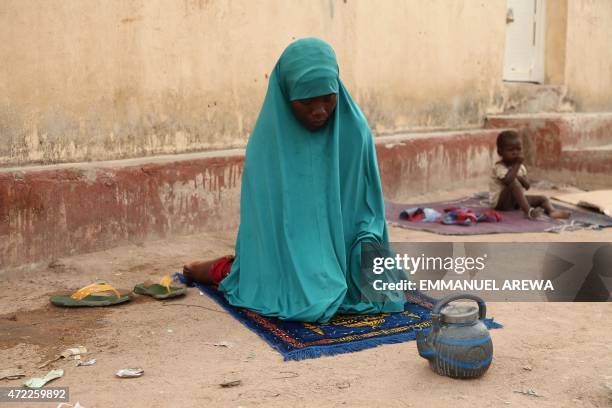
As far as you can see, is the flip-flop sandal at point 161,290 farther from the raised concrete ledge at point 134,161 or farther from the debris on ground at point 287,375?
the debris on ground at point 287,375

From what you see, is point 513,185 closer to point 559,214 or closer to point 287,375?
point 559,214

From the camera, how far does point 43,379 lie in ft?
9.96

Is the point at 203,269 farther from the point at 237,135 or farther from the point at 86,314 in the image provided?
the point at 237,135

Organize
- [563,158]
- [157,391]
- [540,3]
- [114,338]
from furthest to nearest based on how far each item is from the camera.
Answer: [540,3]
[563,158]
[114,338]
[157,391]

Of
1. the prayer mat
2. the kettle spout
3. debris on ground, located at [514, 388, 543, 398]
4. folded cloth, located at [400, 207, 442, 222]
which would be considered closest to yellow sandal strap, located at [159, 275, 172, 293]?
the kettle spout

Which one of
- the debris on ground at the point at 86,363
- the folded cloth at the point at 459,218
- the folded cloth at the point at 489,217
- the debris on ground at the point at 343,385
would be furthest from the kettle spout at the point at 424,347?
the folded cloth at the point at 489,217

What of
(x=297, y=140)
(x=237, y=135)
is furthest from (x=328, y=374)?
(x=237, y=135)

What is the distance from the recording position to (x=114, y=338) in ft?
11.8

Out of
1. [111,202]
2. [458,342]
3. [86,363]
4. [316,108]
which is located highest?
[316,108]

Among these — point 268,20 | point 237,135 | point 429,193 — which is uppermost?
point 268,20

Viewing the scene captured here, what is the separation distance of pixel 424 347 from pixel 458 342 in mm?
170

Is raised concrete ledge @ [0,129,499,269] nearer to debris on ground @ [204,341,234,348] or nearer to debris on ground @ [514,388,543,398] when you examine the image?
debris on ground @ [204,341,234,348]

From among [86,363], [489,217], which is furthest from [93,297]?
[489,217]

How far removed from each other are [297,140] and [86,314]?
143 centimetres
